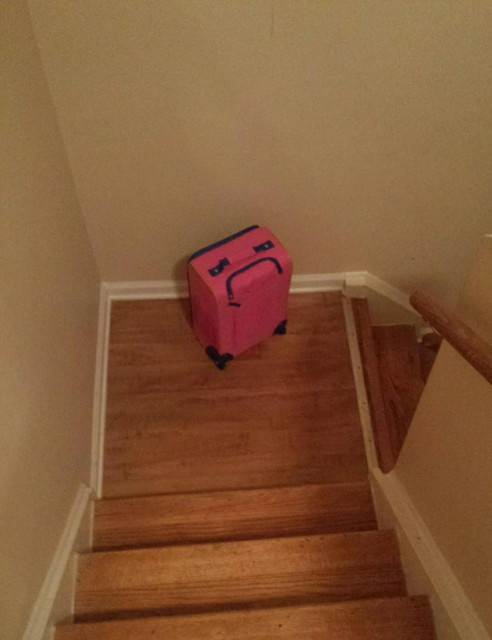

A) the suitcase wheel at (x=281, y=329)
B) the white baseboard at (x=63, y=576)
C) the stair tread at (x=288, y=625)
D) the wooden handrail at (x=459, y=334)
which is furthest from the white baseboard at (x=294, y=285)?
the stair tread at (x=288, y=625)

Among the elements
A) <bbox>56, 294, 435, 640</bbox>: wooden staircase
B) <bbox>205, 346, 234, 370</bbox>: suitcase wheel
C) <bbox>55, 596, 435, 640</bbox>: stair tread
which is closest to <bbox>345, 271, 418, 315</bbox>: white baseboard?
<bbox>56, 294, 435, 640</bbox>: wooden staircase

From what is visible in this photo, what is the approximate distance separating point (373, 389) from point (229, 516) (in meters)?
0.79

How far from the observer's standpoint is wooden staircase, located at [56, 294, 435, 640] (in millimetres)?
1349

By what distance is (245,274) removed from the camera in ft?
5.99

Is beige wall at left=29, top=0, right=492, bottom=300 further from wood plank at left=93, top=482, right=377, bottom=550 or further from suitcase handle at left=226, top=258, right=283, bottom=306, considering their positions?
wood plank at left=93, top=482, right=377, bottom=550

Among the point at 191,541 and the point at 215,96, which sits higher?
the point at 215,96

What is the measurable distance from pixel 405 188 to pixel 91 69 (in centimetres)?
114

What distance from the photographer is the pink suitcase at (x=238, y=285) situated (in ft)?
5.98

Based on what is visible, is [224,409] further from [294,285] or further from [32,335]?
[32,335]

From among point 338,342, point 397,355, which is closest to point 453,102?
point 338,342

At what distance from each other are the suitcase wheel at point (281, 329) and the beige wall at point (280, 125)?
271mm

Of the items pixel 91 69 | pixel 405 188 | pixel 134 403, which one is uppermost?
pixel 91 69

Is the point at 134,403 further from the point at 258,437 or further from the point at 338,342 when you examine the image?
the point at 338,342

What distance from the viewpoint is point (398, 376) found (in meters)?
2.40
